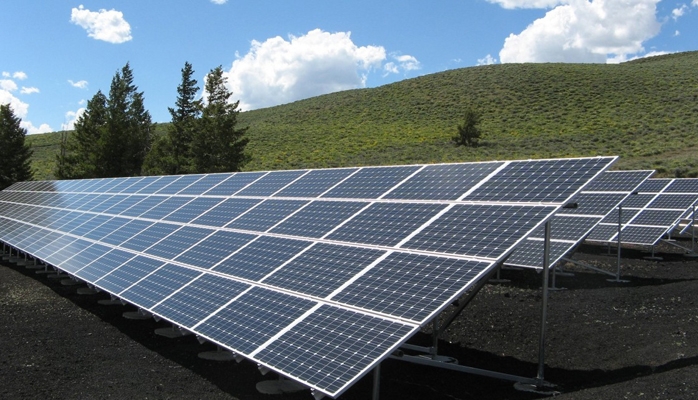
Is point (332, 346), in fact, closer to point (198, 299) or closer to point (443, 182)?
point (198, 299)

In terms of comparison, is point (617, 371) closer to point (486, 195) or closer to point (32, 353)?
point (486, 195)

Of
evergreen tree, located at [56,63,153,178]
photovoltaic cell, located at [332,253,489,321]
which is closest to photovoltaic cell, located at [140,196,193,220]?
photovoltaic cell, located at [332,253,489,321]

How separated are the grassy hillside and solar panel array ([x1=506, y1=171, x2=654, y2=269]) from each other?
891 inches

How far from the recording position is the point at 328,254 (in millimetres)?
9898

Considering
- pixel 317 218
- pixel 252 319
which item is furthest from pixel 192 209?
pixel 252 319

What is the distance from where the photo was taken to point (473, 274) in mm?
7699

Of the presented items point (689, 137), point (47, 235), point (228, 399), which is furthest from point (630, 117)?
point (228, 399)

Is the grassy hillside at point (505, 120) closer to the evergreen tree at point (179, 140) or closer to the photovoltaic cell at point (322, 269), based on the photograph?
the evergreen tree at point (179, 140)

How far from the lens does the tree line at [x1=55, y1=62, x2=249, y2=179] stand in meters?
44.6

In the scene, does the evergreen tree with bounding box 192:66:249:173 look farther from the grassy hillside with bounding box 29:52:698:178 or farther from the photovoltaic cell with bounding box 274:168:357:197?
the photovoltaic cell with bounding box 274:168:357:197

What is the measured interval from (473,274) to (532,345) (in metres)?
4.49

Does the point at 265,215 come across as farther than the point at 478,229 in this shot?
Yes

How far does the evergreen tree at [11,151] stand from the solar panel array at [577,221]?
45.9 metres

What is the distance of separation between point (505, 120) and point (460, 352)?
65.8 meters
